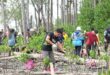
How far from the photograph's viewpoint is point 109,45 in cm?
2384

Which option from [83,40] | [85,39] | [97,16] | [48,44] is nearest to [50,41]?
[48,44]

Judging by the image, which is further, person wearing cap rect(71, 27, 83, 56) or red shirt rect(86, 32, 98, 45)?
red shirt rect(86, 32, 98, 45)

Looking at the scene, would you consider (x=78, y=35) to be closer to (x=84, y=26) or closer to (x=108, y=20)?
(x=108, y=20)

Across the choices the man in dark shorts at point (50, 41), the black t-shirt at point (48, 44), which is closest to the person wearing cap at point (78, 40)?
the man in dark shorts at point (50, 41)

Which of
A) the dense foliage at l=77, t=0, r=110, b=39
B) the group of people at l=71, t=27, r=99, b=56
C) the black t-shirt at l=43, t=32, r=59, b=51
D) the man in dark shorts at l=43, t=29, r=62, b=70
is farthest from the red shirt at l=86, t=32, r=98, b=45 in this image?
the dense foliage at l=77, t=0, r=110, b=39

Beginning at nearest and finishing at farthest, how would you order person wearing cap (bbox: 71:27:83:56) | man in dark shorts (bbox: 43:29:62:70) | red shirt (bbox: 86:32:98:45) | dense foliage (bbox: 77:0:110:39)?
man in dark shorts (bbox: 43:29:62:70) < person wearing cap (bbox: 71:27:83:56) < red shirt (bbox: 86:32:98:45) < dense foliage (bbox: 77:0:110:39)

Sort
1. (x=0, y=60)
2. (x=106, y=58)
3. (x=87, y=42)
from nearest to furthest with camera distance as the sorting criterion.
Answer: (x=106, y=58) → (x=0, y=60) → (x=87, y=42)

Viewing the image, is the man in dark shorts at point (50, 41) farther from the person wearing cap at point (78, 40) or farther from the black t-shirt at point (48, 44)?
the person wearing cap at point (78, 40)

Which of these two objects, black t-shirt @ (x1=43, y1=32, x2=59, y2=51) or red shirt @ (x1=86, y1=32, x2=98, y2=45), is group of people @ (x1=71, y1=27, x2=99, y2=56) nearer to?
red shirt @ (x1=86, y1=32, x2=98, y2=45)

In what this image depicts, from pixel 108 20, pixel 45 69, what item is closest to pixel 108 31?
pixel 45 69

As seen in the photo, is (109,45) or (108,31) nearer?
(108,31)

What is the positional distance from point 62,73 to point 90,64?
2068 millimetres

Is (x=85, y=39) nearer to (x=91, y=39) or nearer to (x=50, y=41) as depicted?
(x=91, y=39)

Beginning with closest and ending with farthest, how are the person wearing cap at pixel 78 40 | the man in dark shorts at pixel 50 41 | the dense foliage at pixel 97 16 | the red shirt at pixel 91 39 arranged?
the man in dark shorts at pixel 50 41 < the person wearing cap at pixel 78 40 < the red shirt at pixel 91 39 < the dense foliage at pixel 97 16
